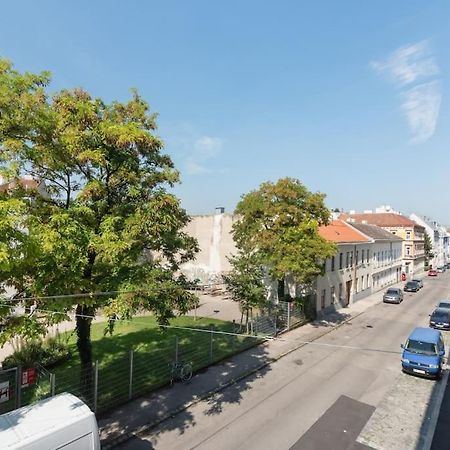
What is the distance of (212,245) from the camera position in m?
37.6

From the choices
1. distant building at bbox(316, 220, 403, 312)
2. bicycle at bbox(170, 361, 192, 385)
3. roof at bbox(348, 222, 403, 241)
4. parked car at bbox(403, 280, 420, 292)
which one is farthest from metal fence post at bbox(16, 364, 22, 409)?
parked car at bbox(403, 280, 420, 292)

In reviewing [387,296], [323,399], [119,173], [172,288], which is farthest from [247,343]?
[387,296]

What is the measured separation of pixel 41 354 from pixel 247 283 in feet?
35.8

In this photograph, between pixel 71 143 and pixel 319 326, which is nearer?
pixel 71 143

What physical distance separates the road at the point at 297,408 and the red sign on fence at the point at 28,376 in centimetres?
371

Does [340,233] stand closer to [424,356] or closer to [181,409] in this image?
Result: [424,356]

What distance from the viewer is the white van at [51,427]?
716cm

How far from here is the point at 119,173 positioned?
445 inches

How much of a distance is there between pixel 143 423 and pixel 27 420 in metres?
5.03

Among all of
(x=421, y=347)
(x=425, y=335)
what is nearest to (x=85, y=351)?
(x=421, y=347)

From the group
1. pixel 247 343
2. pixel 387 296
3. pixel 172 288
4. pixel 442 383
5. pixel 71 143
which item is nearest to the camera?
pixel 71 143

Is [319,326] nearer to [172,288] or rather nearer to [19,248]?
[172,288]

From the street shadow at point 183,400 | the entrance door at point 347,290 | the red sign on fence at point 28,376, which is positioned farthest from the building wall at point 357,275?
the red sign on fence at point 28,376

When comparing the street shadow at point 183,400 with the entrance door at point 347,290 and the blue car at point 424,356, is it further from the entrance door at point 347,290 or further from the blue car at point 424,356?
the entrance door at point 347,290
